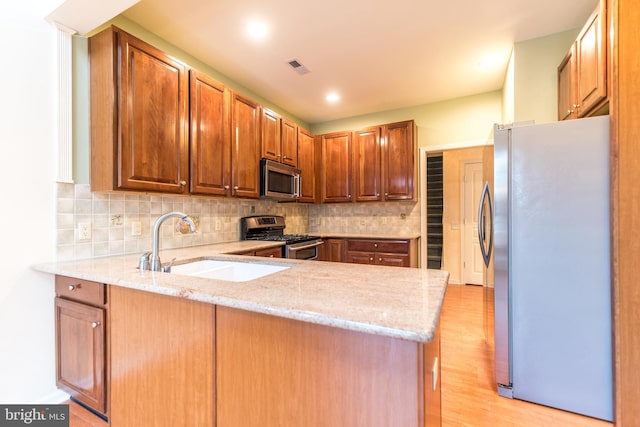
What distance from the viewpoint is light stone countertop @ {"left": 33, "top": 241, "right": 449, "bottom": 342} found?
72cm

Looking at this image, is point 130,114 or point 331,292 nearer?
point 331,292

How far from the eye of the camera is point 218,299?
3.00 ft

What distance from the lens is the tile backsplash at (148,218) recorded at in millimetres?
1787

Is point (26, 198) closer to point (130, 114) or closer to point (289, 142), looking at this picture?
point (130, 114)

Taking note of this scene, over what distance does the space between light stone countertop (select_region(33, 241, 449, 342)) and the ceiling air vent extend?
2138mm

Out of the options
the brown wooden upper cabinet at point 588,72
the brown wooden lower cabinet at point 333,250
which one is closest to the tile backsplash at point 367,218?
the brown wooden lower cabinet at point 333,250

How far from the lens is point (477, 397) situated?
1.77 meters

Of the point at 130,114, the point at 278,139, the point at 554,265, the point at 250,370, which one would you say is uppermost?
the point at 278,139

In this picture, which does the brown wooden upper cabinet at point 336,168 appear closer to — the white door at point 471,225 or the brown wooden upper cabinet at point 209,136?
the brown wooden upper cabinet at point 209,136

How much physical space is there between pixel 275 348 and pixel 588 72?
2.45 metres

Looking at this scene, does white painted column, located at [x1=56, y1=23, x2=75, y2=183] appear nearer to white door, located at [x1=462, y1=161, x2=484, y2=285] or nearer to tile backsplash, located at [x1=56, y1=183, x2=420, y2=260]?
tile backsplash, located at [x1=56, y1=183, x2=420, y2=260]

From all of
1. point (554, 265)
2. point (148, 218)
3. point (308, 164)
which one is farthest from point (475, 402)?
point (308, 164)

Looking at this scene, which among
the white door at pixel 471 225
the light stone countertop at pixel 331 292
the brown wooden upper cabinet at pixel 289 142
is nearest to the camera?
the light stone countertop at pixel 331 292

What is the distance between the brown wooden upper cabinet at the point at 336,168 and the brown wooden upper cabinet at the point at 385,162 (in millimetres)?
114
